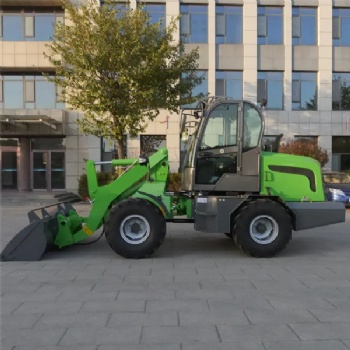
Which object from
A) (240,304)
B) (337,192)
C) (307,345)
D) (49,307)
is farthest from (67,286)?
(337,192)

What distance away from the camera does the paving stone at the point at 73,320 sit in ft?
15.4

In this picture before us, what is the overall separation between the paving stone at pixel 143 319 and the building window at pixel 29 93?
20.9m

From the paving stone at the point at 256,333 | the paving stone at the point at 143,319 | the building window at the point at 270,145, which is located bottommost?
the paving stone at the point at 143,319

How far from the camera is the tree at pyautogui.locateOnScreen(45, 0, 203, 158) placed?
51.7 ft

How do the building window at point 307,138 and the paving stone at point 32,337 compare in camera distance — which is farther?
the building window at point 307,138

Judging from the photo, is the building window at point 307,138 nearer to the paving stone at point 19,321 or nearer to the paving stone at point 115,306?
the paving stone at point 115,306

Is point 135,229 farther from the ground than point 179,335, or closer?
farther from the ground

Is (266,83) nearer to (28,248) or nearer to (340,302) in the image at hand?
(28,248)

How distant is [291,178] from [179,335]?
16.2ft

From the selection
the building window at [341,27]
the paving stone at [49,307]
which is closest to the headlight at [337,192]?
the building window at [341,27]

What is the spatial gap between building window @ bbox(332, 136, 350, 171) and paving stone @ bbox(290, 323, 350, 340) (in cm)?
2243

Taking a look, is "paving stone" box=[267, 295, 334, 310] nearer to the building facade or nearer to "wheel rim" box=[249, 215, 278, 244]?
"wheel rim" box=[249, 215, 278, 244]

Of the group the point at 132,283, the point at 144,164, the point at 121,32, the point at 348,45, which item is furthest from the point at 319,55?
the point at 132,283

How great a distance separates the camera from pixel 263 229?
27.1 ft
